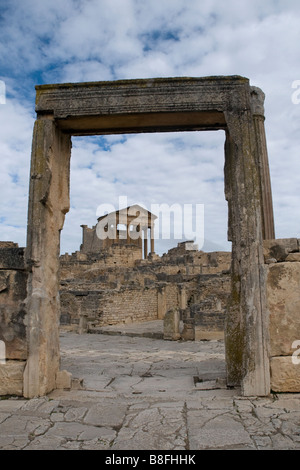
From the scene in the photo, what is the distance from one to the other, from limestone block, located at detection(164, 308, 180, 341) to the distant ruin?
616 centimetres

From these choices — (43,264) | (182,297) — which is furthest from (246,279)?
(182,297)

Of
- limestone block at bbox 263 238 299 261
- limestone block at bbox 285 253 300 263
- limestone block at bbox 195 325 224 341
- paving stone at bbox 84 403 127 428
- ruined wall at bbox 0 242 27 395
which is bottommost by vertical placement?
paving stone at bbox 84 403 127 428

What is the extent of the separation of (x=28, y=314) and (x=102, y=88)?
2.96 meters

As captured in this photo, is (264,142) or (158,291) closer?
(264,142)

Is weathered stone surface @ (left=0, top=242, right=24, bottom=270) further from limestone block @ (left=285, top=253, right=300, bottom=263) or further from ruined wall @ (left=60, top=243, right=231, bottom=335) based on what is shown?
ruined wall @ (left=60, top=243, right=231, bottom=335)

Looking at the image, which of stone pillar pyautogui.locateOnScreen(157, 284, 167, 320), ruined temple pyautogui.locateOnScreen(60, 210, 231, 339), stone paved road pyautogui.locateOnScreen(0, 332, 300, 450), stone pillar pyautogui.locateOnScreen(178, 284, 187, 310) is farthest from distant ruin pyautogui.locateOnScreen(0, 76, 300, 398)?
stone pillar pyautogui.locateOnScreen(178, 284, 187, 310)

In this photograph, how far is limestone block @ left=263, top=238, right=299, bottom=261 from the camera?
14.3ft

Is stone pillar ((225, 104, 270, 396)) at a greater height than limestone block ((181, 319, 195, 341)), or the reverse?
stone pillar ((225, 104, 270, 396))

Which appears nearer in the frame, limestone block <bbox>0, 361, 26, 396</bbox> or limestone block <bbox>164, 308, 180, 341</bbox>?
limestone block <bbox>0, 361, 26, 396</bbox>

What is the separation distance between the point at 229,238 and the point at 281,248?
0.85 metres

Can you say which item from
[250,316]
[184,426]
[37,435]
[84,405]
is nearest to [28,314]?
[84,405]

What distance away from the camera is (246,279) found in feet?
14.2

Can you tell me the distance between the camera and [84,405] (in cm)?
408
